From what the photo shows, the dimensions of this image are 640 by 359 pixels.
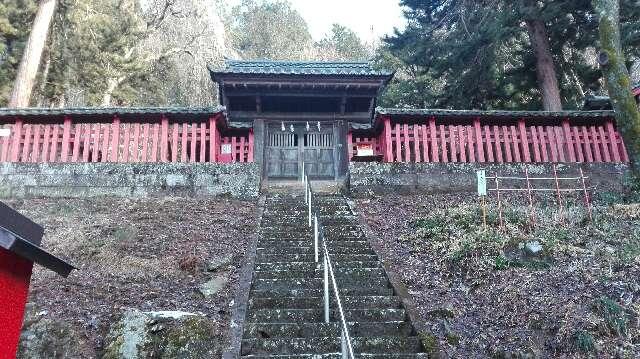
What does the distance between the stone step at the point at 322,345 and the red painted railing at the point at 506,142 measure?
7913 millimetres

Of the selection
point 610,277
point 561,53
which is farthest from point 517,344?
point 561,53

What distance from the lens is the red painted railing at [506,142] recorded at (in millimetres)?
13469

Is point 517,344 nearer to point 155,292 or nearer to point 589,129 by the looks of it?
point 155,292

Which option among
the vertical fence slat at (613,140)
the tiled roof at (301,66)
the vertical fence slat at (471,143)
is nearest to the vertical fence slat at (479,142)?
the vertical fence slat at (471,143)

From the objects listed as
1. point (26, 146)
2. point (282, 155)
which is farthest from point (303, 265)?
point (26, 146)

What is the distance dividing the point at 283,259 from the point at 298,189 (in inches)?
221

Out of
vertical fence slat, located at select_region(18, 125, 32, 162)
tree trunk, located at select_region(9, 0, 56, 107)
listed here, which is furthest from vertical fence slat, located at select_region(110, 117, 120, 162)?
tree trunk, located at select_region(9, 0, 56, 107)

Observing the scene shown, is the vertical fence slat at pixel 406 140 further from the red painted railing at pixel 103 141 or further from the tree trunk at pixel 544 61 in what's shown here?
the tree trunk at pixel 544 61

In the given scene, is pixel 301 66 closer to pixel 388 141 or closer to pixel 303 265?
pixel 388 141

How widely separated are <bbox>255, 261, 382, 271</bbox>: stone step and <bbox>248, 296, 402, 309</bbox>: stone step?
103 cm

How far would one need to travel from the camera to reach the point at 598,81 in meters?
17.2

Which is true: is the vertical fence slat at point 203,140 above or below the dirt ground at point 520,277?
above

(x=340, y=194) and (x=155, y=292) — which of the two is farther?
(x=340, y=194)

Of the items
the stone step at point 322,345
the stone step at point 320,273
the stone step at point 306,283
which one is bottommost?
the stone step at point 322,345
